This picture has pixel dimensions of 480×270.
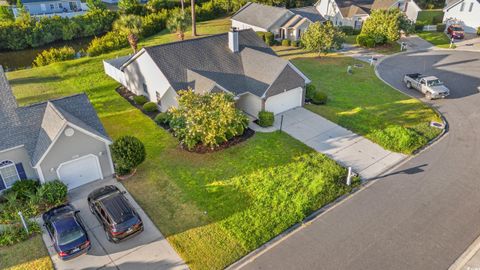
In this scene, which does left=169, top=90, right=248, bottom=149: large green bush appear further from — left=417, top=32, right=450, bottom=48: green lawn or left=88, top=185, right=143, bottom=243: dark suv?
left=417, top=32, right=450, bottom=48: green lawn

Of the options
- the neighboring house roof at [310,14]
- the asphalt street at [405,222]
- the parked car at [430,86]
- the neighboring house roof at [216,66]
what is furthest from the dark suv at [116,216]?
the neighboring house roof at [310,14]

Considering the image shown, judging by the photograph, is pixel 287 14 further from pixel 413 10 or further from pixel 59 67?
pixel 59 67

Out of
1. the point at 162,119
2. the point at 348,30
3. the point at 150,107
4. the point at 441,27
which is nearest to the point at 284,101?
the point at 162,119

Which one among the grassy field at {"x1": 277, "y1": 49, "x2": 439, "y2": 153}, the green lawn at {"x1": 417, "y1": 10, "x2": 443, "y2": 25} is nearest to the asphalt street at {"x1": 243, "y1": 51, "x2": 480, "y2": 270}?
the grassy field at {"x1": 277, "y1": 49, "x2": 439, "y2": 153}

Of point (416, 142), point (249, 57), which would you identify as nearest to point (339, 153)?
point (416, 142)

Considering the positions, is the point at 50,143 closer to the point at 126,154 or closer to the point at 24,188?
the point at 24,188

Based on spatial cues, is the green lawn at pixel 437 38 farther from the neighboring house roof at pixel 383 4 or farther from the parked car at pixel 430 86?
the parked car at pixel 430 86

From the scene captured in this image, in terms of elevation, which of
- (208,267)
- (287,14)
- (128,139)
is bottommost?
(208,267)
